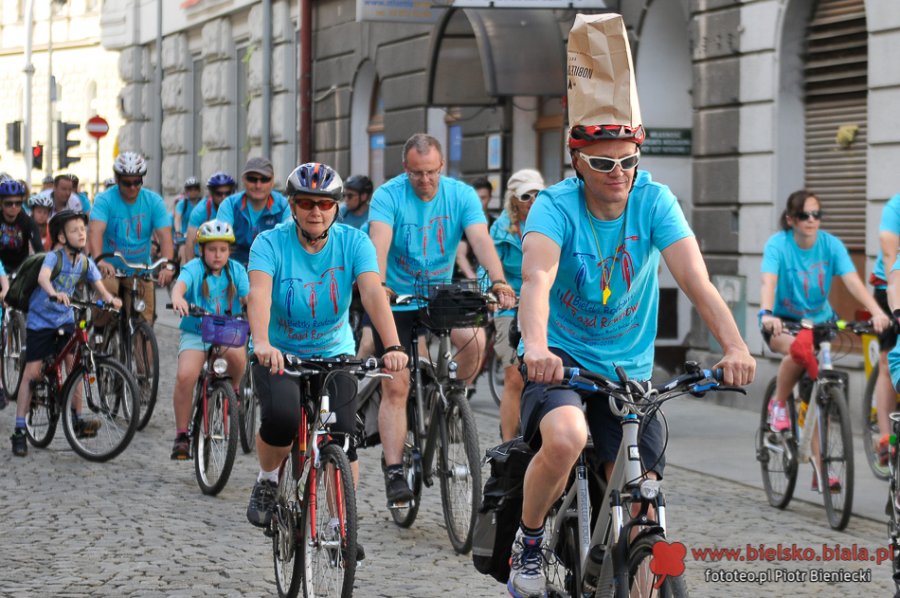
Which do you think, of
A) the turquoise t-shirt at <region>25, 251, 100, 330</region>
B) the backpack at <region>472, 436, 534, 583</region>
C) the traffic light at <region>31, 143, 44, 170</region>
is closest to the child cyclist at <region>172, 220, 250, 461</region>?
the turquoise t-shirt at <region>25, 251, 100, 330</region>

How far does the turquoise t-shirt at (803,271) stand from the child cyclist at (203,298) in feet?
10.5

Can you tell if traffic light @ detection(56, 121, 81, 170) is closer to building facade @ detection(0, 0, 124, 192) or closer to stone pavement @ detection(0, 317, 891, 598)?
building facade @ detection(0, 0, 124, 192)

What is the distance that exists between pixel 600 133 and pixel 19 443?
6843mm

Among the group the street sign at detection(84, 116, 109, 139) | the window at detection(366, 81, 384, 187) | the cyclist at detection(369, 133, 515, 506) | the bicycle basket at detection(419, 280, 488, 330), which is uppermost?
the street sign at detection(84, 116, 109, 139)

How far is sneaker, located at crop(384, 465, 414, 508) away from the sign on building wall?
8.99 metres

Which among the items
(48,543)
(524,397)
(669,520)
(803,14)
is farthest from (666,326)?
(524,397)

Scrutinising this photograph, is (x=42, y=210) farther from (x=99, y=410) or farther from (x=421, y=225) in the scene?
(x=421, y=225)

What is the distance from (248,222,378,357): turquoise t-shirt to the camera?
6633mm

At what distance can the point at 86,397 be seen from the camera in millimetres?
10539

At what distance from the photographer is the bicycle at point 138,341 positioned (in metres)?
11.8

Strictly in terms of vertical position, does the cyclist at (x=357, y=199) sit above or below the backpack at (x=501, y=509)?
above

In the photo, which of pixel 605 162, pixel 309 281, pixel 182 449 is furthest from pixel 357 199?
pixel 605 162

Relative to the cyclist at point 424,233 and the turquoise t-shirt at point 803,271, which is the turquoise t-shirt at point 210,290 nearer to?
the cyclist at point 424,233

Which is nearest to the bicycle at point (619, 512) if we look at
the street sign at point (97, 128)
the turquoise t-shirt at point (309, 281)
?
the turquoise t-shirt at point (309, 281)
